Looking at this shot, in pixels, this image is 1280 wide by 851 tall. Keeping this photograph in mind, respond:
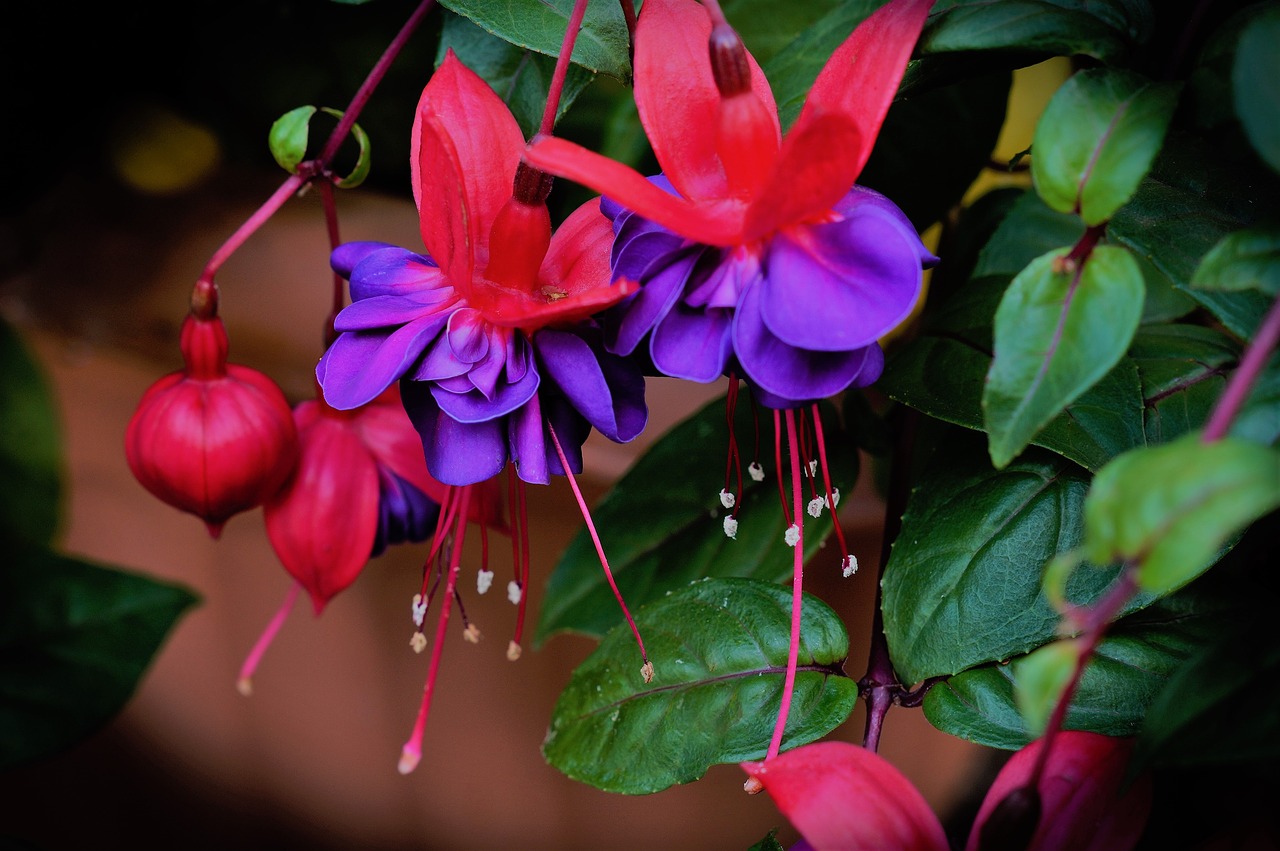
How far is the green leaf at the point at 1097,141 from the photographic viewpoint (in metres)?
0.29

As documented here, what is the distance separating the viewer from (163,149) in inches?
26.3

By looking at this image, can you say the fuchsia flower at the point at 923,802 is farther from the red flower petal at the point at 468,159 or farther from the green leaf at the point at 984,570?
the red flower petal at the point at 468,159

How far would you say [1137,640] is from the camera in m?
0.39

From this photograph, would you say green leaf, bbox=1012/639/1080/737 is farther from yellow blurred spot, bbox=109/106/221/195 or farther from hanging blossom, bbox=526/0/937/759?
yellow blurred spot, bbox=109/106/221/195

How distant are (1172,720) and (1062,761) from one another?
61 millimetres

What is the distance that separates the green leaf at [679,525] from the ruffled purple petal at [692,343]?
0.23 m

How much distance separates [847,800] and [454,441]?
0.57ft

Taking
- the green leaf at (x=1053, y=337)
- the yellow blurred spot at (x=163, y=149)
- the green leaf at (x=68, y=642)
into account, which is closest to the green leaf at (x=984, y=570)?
the green leaf at (x=1053, y=337)

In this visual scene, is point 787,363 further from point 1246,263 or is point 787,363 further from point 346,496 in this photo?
point 346,496

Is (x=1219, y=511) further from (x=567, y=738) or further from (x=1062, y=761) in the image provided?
(x=567, y=738)

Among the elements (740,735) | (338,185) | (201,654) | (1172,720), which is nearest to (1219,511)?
(1172,720)

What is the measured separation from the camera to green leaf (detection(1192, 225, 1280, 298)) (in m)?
0.27

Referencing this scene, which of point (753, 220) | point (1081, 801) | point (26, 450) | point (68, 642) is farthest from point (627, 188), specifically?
point (26, 450)

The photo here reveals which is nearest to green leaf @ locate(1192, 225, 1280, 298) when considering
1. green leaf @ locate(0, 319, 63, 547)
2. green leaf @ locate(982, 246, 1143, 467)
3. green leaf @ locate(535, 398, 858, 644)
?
green leaf @ locate(982, 246, 1143, 467)
